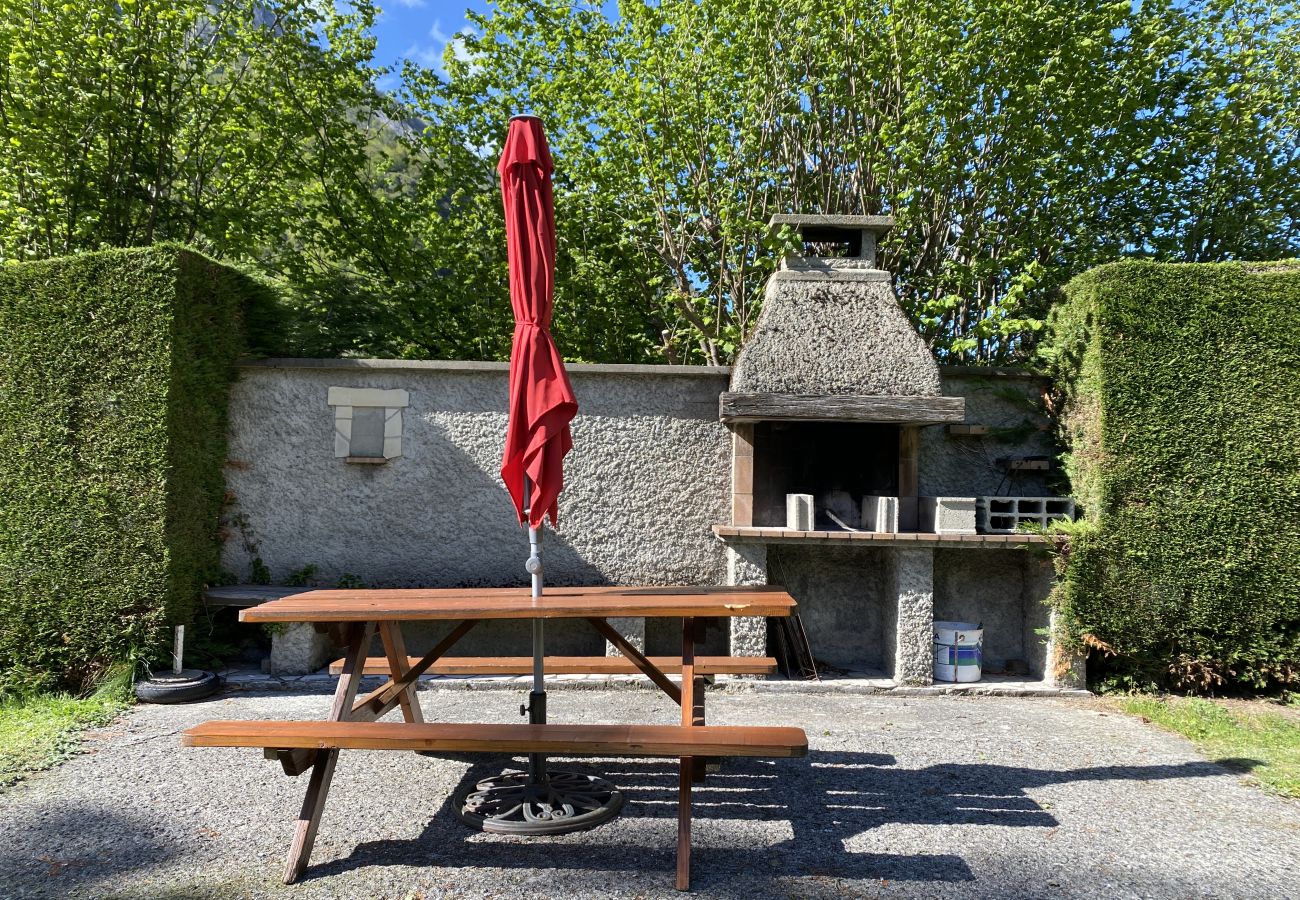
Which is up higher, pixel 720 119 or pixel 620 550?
pixel 720 119

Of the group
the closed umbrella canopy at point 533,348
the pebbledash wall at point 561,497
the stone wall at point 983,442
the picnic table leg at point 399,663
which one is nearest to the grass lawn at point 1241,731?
the pebbledash wall at point 561,497

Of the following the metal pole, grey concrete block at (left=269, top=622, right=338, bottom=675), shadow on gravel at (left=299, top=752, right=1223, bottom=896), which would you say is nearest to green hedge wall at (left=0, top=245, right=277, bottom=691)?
the metal pole

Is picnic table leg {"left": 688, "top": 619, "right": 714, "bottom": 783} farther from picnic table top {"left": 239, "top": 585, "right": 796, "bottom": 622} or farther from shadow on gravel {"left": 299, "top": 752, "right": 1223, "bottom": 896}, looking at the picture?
shadow on gravel {"left": 299, "top": 752, "right": 1223, "bottom": 896}

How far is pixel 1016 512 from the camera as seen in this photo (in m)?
6.24

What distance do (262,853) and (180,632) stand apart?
123 inches

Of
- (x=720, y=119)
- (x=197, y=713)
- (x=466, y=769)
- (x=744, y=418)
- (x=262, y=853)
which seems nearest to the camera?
(x=262, y=853)

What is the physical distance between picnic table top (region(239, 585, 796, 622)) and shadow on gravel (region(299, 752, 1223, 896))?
3.05ft

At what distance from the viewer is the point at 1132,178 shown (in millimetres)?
9719

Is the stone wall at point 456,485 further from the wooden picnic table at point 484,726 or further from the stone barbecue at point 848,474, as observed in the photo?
the wooden picnic table at point 484,726

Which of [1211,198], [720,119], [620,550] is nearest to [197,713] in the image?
[620,550]

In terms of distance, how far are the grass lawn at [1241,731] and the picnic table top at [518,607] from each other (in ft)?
9.79

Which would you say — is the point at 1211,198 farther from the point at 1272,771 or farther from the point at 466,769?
the point at 466,769

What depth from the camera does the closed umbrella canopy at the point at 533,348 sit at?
3.42 m

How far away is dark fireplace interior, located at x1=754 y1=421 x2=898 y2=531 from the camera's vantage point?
6.91m
